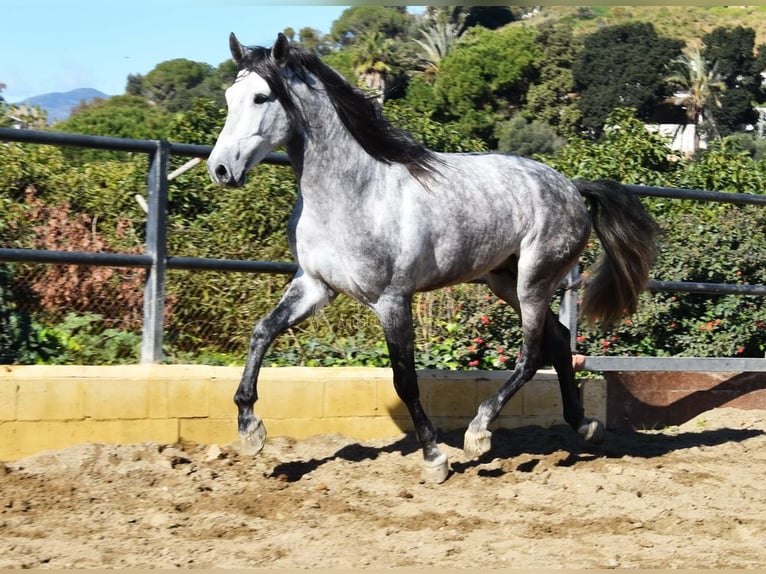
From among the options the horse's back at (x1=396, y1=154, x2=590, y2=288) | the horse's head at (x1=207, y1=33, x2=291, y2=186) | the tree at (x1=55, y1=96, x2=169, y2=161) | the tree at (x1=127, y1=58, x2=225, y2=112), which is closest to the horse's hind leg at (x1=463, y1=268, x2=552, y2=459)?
the horse's back at (x1=396, y1=154, x2=590, y2=288)

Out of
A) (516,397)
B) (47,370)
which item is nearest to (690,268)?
(516,397)

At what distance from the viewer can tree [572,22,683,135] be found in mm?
66312

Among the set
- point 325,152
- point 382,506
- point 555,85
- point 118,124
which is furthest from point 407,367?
point 555,85

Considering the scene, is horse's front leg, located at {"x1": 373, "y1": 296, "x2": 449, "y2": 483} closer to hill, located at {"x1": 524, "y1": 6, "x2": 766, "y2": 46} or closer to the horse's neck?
the horse's neck

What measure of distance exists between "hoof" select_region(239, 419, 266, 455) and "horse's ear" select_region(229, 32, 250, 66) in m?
1.75

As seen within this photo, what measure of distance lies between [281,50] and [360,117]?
0.55 meters

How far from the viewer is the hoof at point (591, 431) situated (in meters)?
6.20

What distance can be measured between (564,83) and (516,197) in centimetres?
6654

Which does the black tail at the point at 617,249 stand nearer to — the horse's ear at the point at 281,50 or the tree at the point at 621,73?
the horse's ear at the point at 281,50

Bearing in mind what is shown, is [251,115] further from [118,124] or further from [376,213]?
[118,124]

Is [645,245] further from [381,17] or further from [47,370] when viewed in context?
[381,17]

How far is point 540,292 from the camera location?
6.02 meters

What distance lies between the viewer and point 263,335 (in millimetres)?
5406

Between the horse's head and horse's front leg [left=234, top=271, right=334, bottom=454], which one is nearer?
the horse's head
